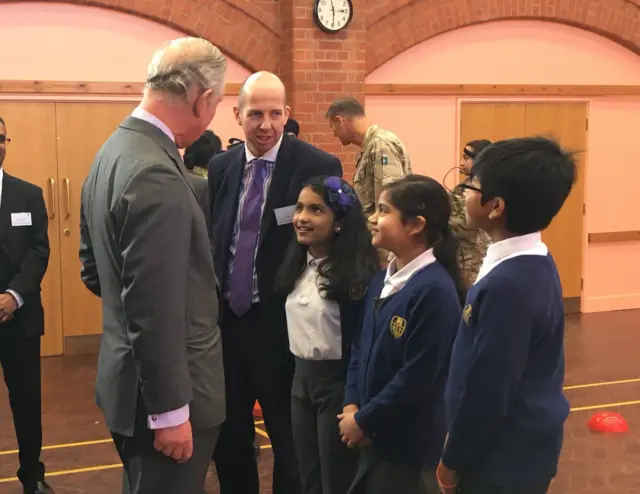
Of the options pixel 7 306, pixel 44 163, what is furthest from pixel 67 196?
pixel 7 306

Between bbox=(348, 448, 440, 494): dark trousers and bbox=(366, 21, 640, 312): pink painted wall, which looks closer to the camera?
bbox=(348, 448, 440, 494): dark trousers

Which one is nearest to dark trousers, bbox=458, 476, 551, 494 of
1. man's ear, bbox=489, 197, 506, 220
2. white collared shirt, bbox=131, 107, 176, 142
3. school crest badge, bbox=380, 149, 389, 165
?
man's ear, bbox=489, 197, 506, 220

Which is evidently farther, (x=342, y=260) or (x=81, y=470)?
(x=81, y=470)

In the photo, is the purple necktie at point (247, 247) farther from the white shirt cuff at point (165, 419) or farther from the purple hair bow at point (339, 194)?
the white shirt cuff at point (165, 419)

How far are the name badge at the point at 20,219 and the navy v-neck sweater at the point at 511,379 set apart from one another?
235cm

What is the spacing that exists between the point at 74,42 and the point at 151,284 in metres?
5.06

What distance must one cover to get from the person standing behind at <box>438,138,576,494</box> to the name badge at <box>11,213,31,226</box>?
2.33 meters

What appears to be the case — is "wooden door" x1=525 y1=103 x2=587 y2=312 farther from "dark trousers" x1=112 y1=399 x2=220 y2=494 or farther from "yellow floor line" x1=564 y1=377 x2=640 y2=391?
"dark trousers" x1=112 y1=399 x2=220 y2=494

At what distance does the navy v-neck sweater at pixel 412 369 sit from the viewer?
7.42 ft

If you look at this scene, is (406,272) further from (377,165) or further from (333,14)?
(333,14)

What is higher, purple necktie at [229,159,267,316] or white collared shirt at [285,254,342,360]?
purple necktie at [229,159,267,316]

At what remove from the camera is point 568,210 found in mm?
7844

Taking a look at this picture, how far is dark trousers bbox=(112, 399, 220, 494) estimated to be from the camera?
1904 millimetres

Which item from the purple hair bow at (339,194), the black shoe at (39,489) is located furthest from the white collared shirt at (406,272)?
the black shoe at (39,489)
